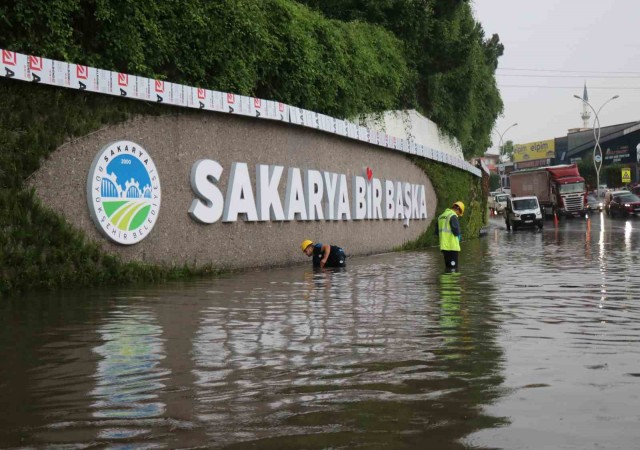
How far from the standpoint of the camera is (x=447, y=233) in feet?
64.5

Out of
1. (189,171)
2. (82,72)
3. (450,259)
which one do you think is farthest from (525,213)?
(82,72)

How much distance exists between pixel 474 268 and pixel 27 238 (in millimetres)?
10474

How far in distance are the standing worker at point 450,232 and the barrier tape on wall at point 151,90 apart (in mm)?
5500

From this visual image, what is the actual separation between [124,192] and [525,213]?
1543 inches

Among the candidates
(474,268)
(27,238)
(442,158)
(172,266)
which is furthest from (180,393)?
(442,158)

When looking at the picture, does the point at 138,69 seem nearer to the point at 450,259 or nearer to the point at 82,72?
the point at 82,72

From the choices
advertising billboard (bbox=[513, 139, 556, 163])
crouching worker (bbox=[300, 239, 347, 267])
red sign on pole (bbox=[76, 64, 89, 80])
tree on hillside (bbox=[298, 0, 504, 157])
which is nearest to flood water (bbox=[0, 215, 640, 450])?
red sign on pole (bbox=[76, 64, 89, 80])

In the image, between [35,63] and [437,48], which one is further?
[437,48]

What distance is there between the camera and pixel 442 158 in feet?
132

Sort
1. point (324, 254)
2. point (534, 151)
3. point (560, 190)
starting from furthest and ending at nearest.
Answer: point (534, 151) → point (560, 190) → point (324, 254)

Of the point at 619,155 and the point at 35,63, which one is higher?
the point at 619,155

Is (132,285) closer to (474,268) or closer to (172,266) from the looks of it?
(172,266)

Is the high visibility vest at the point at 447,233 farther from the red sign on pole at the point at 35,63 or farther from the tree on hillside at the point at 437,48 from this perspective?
the tree on hillside at the point at 437,48

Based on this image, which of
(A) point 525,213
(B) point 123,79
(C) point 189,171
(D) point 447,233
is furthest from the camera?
(A) point 525,213
